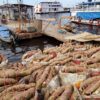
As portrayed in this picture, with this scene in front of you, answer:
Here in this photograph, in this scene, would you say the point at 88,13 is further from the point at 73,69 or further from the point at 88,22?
the point at 73,69

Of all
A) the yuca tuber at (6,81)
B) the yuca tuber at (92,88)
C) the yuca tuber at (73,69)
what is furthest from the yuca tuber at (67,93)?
the yuca tuber at (6,81)

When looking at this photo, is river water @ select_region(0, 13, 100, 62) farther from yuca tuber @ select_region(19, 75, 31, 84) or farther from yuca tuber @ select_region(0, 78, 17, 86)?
yuca tuber @ select_region(0, 78, 17, 86)

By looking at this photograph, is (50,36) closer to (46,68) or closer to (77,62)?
(77,62)

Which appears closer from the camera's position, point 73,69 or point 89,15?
point 73,69

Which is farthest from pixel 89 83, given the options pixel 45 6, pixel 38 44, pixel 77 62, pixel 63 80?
pixel 45 6

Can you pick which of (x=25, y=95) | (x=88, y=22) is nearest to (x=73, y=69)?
(x=25, y=95)

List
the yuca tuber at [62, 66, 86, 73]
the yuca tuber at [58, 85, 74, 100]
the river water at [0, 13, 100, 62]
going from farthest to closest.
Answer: the river water at [0, 13, 100, 62]
the yuca tuber at [62, 66, 86, 73]
the yuca tuber at [58, 85, 74, 100]

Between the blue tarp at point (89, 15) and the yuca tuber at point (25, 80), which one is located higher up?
the yuca tuber at point (25, 80)

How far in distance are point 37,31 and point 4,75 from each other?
96.1ft

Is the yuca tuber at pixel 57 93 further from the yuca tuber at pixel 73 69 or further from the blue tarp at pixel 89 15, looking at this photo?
the blue tarp at pixel 89 15

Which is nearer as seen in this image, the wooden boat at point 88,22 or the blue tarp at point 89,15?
the wooden boat at point 88,22

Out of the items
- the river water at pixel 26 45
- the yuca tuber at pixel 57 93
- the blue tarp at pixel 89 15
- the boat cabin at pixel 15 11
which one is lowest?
the river water at pixel 26 45

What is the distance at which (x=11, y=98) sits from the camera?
481 inches

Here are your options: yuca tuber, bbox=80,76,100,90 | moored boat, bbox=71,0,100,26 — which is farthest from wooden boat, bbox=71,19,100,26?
yuca tuber, bbox=80,76,100,90
